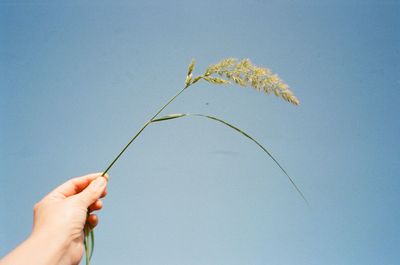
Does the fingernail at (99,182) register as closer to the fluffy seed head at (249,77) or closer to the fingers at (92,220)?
the fingers at (92,220)

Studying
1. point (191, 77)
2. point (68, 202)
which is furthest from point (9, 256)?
point (191, 77)

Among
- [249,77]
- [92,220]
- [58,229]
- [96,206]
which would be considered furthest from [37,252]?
[249,77]

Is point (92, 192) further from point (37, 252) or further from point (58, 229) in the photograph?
point (37, 252)

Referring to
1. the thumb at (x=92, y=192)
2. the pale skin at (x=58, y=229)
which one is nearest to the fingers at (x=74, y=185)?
the pale skin at (x=58, y=229)

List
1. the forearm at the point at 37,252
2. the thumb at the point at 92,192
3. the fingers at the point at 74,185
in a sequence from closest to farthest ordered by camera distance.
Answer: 1. the forearm at the point at 37,252
2. the thumb at the point at 92,192
3. the fingers at the point at 74,185

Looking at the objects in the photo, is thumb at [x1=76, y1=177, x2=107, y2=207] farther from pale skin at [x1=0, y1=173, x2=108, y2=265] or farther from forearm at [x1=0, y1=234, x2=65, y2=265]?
forearm at [x1=0, y1=234, x2=65, y2=265]

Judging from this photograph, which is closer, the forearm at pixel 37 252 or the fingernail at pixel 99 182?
the forearm at pixel 37 252

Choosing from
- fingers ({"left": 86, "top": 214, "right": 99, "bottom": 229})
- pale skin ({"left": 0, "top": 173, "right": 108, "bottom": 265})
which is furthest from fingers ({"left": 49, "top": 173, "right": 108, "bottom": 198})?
fingers ({"left": 86, "top": 214, "right": 99, "bottom": 229})
